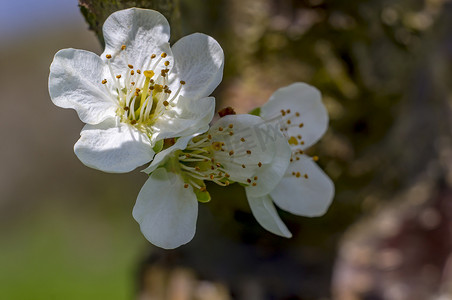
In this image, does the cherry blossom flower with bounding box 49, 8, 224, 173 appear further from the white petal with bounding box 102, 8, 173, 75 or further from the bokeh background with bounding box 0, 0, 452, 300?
the bokeh background with bounding box 0, 0, 452, 300

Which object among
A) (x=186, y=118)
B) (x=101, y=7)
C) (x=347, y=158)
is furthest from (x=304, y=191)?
(x=347, y=158)

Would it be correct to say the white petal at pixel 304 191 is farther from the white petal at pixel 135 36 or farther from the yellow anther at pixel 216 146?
the white petal at pixel 135 36

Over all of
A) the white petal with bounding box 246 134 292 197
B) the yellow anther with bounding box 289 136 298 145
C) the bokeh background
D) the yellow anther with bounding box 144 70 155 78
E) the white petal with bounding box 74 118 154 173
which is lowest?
the bokeh background

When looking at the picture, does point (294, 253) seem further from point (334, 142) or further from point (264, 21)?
point (264, 21)

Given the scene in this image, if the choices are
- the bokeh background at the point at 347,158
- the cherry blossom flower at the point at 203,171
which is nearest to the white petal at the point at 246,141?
the cherry blossom flower at the point at 203,171

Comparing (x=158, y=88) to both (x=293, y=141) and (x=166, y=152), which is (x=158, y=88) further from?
(x=293, y=141)

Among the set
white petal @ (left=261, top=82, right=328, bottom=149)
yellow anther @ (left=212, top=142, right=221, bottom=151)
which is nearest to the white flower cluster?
yellow anther @ (left=212, top=142, right=221, bottom=151)
